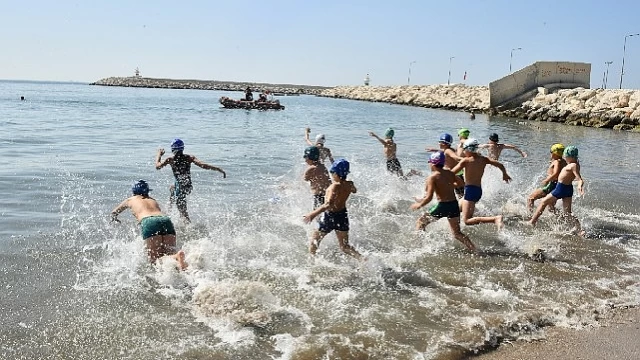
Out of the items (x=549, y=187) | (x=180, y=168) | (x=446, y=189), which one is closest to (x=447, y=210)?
(x=446, y=189)

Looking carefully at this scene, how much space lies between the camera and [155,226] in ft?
23.0

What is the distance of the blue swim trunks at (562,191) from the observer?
9.50m

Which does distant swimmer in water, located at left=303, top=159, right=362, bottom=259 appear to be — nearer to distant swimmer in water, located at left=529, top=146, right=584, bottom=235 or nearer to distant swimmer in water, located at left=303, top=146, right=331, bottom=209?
distant swimmer in water, located at left=303, top=146, right=331, bottom=209

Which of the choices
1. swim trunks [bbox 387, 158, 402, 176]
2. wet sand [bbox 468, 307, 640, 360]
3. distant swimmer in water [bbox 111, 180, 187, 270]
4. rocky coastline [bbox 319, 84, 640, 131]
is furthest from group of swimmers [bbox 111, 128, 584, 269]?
rocky coastline [bbox 319, 84, 640, 131]

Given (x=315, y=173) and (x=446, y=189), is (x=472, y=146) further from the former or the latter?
(x=315, y=173)

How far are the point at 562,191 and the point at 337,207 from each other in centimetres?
473

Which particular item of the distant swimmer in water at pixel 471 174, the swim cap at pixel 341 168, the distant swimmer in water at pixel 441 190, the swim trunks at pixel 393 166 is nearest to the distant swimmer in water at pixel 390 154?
the swim trunks at pixel 393 166

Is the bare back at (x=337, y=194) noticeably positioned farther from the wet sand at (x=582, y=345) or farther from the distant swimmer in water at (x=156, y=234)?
the wet sand at (x=582, y=345)

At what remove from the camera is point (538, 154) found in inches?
891

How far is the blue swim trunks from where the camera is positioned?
31.2ft

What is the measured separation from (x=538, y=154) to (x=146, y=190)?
1908 cm

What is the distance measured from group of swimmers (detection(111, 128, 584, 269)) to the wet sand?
2.55 metres

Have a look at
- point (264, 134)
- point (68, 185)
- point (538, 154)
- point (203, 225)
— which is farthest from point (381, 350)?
point (264, 134)

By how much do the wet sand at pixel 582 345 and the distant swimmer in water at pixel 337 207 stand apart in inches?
102
